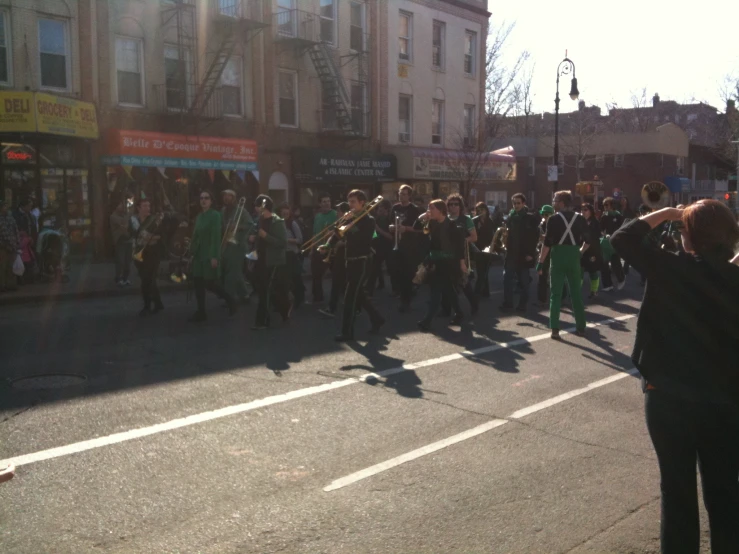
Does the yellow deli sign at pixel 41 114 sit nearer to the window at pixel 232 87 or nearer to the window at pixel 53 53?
the window at pixel 53 53

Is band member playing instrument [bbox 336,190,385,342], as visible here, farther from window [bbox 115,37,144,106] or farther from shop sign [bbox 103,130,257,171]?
window [bbox 115,37,144,106]

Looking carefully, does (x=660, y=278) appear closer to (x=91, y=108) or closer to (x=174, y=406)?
(x=174, y=406)

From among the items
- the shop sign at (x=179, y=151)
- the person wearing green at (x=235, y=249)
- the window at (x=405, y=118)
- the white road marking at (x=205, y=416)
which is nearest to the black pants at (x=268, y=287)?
A: the person wearing green at (x=235, y=249)

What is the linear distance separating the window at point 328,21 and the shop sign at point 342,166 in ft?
13.5

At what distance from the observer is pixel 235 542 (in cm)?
426

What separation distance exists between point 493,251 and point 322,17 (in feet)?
53.6

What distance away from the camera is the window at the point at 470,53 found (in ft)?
118

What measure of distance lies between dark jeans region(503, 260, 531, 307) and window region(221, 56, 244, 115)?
47.0ft

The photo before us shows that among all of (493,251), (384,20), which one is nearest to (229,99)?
(384,20)

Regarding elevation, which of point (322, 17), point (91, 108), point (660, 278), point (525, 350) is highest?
point (322, 17)

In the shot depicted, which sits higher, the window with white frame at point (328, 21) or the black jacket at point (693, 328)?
the window with white frame at point (328, 21)

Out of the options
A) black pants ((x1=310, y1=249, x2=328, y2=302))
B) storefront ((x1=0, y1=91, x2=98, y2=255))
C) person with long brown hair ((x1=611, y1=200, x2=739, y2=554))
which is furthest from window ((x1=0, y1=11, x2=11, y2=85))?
person with long brown hair ((x1=611, y1=200, x2=739, y2=554))

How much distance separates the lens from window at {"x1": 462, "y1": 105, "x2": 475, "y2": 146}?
35.9 metres

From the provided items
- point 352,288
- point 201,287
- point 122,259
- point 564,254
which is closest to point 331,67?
point 122,259
